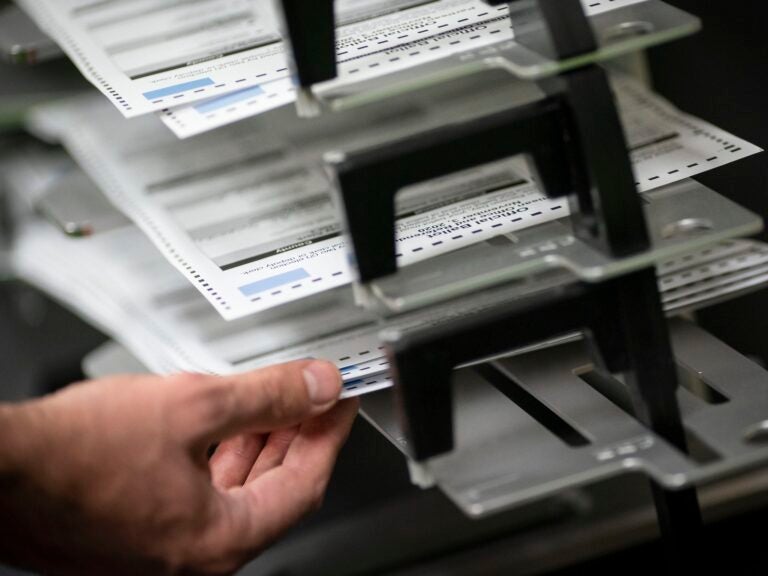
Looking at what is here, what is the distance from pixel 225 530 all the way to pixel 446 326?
17 centimetres

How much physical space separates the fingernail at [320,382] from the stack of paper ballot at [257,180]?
0.02m

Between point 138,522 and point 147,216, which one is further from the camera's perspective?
point 147,216

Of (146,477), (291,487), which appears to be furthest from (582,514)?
(146,477)

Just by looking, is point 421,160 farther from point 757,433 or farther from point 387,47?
point 757,433

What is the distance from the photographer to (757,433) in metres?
0.64

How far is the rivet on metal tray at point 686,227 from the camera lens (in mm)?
644

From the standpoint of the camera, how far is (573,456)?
63 centimetres

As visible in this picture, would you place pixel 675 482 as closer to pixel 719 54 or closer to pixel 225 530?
pixel 225 530

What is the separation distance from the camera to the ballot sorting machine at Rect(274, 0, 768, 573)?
60cm

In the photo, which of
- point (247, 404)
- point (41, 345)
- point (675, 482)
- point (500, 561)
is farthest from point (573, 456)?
point (41, 345)

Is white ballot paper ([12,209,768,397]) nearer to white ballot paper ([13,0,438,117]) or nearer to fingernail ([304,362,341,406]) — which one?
fingernail ([304,362,341,406])

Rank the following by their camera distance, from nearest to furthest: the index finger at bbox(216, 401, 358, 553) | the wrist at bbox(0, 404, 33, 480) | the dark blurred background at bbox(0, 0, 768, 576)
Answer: the wrist at bbox(0, 404, 33, 480), the index finger at bbox(216, 401, 358, 553), the dark blurred background at bbox(0, 0, 768, 576)

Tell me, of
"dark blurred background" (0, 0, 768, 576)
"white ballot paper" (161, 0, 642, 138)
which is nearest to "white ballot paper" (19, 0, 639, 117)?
"white ballot paper" (161, 0, 642, 138)

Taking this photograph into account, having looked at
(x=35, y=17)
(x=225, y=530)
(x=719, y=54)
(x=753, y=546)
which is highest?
(x=35, y=17)
